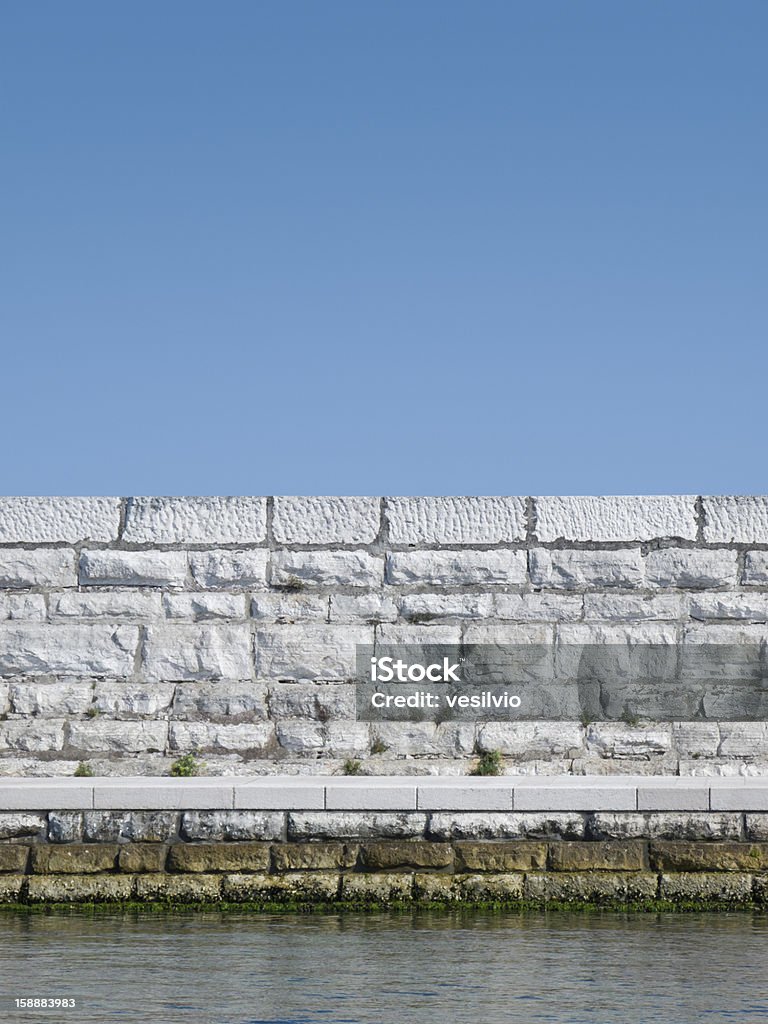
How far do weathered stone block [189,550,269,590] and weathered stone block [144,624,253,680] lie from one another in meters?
0.24

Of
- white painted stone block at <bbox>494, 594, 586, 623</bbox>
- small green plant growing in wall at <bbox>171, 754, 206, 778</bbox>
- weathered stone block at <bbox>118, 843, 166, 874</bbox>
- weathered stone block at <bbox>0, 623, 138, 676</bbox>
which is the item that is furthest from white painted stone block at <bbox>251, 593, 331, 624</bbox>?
weathered stone block at <bbox>118, 843, 166, 874</bbox>

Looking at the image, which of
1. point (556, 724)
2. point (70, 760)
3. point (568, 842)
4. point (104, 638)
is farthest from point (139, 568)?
point (568, 842)

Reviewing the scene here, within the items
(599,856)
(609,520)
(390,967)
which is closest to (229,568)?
(609,520)

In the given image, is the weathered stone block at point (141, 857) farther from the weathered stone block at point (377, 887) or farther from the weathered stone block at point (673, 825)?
the weathered stone block at point (673, 825)

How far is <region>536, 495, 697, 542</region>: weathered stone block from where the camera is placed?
8312 millimetres

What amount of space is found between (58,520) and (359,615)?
5.74ft

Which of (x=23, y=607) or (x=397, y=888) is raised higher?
(x=23, y=607)

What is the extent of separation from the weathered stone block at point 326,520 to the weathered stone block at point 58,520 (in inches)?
36.2

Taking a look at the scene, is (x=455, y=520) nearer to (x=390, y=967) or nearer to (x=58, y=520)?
(x=58, y=520)

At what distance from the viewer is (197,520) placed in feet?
27.7

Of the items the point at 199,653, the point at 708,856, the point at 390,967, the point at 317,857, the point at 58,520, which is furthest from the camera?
the point at 58,520

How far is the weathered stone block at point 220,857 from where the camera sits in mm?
6887

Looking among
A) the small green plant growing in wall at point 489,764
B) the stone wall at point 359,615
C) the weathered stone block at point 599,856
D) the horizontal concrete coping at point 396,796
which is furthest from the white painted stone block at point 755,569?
the weathered stone block at point 599,856

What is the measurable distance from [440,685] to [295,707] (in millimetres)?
796
